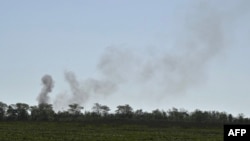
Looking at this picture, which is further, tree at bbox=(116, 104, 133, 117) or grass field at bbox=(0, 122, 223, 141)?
tree at bbox=(116, 104, 133, 117)

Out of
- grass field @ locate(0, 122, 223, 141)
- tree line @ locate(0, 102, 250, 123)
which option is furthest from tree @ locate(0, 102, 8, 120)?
grass field @ locate(0, 122, 223, 141)

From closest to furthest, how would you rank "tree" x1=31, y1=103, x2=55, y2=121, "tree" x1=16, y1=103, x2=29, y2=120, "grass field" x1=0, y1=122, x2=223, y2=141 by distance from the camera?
"grass field" x1=0, y1=122, x2=223, y2=141 < "tree" x1=31, y1=103, x2=55, y2=121 < "tree" x1=16, y1=103, x2=29, y2=120

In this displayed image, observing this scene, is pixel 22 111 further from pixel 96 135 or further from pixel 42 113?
pixel 96 135

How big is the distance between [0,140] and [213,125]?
4221cm

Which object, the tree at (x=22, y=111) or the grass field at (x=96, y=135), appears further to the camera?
the tree at (x=22, y=111)

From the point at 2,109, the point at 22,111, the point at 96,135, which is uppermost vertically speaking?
the point at 2,109

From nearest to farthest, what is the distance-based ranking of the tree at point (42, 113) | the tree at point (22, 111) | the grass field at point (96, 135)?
the grass field at point (96, 135)
the tree at point (42, 113)
the tree at point (22, 111)

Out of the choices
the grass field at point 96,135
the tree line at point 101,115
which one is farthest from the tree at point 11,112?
the grass field at point 96,135

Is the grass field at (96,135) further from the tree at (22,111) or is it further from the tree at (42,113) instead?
the tree at (22,111)

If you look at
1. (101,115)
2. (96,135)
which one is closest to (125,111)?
(101,115)

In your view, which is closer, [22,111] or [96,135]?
[96,135]

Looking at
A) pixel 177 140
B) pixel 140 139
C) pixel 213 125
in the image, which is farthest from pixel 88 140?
pixel 213 125

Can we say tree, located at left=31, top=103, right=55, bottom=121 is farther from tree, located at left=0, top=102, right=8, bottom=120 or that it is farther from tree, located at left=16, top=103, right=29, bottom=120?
tree, located at left=0, top=102, right=8, bottom=120

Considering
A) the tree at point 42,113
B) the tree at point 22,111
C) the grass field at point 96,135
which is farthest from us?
the tree at point 22,111
